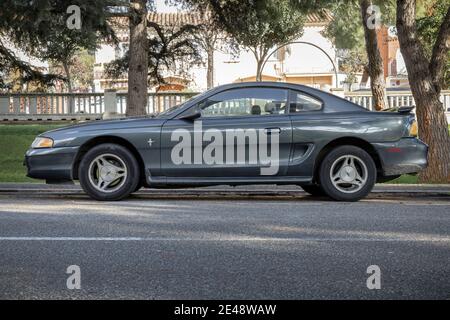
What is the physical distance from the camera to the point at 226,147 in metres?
9.86

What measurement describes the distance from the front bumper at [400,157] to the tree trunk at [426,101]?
185 inches

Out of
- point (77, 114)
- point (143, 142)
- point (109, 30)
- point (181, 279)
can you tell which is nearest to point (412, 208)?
point (143, 142)

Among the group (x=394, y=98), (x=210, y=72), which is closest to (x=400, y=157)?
(x=394, y=98)

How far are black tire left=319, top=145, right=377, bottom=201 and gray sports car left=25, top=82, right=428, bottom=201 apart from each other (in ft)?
0.04

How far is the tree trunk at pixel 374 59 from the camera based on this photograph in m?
19.6

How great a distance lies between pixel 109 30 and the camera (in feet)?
57.8

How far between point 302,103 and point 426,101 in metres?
5.18

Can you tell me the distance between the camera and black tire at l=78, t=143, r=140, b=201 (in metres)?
9.88

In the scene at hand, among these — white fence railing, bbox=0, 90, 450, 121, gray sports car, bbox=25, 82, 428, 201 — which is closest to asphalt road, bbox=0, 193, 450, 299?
gray sports car, bbox=25, 82, 428, 201

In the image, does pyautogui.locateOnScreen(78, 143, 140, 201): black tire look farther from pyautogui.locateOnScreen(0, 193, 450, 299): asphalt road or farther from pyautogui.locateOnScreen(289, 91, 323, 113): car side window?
pyautogui.locateOnScreen(289, 91, 323, 113): car side window

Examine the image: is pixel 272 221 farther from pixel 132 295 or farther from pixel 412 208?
pixel 132 295

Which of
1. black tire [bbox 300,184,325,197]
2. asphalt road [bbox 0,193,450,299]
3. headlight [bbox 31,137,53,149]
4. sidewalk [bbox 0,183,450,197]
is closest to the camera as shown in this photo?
asphalt road [bbox 0,193,450,299]

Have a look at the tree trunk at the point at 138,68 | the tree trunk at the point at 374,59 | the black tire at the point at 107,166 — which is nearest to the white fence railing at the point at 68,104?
the tree trunk at the point at 138,68

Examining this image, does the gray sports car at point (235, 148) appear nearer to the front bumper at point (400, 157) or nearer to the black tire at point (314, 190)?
the front bumper at point (400, 157)
